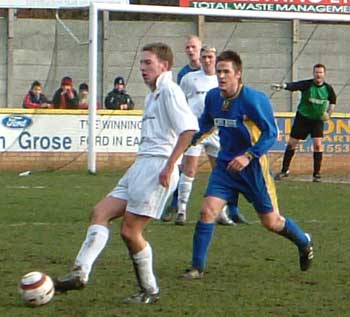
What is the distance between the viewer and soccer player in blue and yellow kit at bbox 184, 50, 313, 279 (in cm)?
946

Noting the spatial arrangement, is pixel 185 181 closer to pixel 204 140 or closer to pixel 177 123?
pixel 204 140

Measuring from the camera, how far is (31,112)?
858 inches

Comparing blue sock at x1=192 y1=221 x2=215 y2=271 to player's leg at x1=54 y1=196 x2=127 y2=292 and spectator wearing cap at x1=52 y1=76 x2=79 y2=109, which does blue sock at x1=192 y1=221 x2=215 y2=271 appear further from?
spectator wearing cap at x1=52 y1=76 x2=79 y2=109

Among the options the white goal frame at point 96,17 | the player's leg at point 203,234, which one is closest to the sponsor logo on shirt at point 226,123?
the player's leg at point 203,234

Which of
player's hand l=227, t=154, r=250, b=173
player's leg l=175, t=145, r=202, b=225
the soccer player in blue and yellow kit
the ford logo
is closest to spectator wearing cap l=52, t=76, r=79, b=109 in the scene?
the ford logo

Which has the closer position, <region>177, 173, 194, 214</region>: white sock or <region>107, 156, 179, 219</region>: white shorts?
<region>107, 156, 179, 219</region>: white shorts

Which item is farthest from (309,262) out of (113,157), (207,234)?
(113,157)

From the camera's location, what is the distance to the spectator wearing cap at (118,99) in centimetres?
2241

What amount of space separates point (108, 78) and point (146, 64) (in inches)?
591

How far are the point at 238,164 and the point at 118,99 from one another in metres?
13.3

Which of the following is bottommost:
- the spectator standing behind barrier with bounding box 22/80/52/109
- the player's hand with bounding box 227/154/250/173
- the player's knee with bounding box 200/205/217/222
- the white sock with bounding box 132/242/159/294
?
the white sock with bounding box 132/242/159/294

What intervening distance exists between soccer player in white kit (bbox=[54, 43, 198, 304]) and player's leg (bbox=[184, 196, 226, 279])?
1.17 metres

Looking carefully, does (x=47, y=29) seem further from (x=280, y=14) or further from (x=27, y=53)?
(x=280, y=14)

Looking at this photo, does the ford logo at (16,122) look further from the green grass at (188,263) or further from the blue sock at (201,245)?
the blue sock at (201,245)
